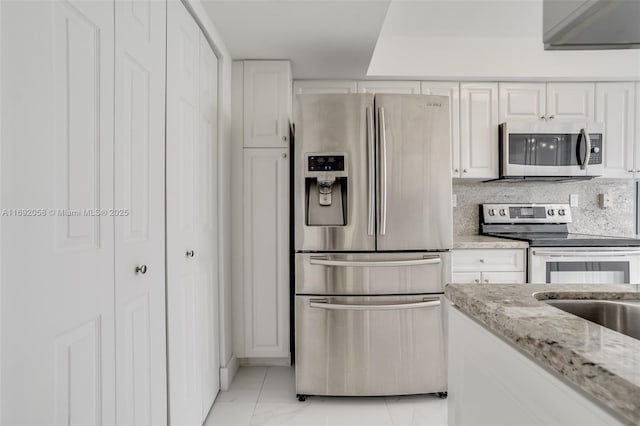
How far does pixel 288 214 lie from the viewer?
234 centimetres

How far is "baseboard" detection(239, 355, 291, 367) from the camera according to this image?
8.04ft

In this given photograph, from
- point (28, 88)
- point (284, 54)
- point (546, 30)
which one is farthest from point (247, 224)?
point (546, 30)

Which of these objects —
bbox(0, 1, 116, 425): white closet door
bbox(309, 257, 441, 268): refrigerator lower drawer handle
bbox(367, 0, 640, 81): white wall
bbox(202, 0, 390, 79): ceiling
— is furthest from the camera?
bbox(367, 0, 640, 81): white wall

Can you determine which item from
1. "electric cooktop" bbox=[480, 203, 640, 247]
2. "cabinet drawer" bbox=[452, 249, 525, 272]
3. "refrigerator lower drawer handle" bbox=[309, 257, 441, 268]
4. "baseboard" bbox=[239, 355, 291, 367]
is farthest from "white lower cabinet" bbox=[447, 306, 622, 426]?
"electric cooktop" bbox=[480, 203, 640, 247]

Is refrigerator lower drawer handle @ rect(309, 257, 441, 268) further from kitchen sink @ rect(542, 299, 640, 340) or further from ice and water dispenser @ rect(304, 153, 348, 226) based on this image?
kitchen sink @ rect(542, 299, 640, 340)

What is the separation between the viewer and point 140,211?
1119 millimetres

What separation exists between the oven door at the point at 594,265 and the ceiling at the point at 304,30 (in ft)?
6.14

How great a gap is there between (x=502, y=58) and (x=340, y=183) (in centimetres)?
174

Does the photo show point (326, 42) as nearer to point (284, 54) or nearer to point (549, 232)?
point (284, 54)

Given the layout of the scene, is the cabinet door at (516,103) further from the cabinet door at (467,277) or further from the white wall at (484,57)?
the cabinet door at (467,277)

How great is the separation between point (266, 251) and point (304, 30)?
4.61ft

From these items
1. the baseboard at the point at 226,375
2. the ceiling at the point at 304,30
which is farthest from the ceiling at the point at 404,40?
the baseboard at the point at 226,375

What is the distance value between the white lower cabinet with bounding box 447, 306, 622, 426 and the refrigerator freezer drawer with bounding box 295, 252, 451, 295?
107cm

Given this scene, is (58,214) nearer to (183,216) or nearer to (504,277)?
(183,216)
